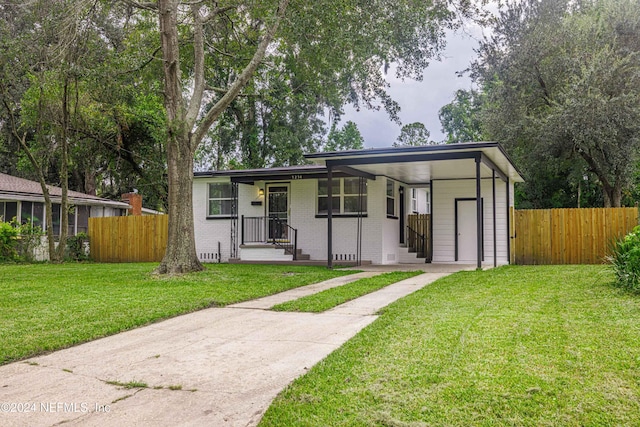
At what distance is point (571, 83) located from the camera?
737 inches

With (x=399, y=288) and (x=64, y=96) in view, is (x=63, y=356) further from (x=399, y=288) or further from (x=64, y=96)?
(x=64, y=96)

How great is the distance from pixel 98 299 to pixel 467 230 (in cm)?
1178

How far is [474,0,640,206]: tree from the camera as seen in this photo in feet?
59.4

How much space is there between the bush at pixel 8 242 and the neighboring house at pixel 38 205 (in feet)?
8.37

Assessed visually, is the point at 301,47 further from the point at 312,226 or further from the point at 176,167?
the point at 312,226

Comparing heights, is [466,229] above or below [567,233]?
above

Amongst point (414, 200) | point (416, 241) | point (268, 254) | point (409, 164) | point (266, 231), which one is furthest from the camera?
point (414, 200)

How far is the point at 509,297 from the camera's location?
7.30 metres

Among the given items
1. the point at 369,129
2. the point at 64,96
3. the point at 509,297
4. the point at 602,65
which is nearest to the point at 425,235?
the point at 602,65

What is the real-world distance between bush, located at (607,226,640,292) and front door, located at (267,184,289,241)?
1092 centimetres

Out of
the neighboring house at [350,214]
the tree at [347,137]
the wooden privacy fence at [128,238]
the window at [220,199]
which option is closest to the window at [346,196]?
the neighboring house at [350,214]

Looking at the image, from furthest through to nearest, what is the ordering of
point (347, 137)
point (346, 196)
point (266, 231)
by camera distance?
point (347, 137)
point (266, 231)
point (346, 196)

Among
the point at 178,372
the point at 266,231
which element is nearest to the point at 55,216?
the point at 266,231

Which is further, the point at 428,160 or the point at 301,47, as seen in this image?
the point at 428,160
